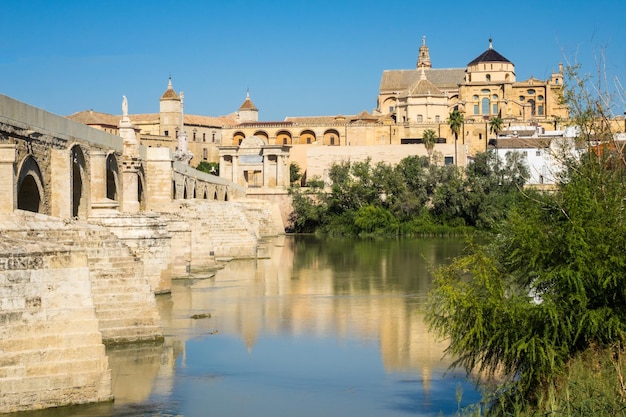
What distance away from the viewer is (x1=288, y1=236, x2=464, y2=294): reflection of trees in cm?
2828

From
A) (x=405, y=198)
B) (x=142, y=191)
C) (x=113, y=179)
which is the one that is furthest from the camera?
(x=405, y=198)

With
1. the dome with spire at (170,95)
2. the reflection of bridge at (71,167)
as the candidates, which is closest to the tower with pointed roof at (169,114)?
the dome with spire at (170,95)

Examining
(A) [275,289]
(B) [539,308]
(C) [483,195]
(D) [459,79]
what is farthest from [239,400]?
(D) [459,79]

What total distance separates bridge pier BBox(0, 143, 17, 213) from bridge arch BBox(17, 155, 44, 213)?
113 inches

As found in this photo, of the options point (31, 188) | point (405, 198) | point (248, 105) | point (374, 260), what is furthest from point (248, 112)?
point (31, 188)

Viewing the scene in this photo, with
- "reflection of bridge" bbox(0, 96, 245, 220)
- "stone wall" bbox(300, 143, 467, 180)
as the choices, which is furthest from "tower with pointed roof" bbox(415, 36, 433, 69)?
"reflection of bridge" bbox(0, 96, 245, 220)

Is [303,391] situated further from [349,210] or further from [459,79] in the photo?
[459,79]

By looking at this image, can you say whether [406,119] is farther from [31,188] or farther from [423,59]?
[31,188]

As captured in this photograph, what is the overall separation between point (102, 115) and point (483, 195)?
43.4m

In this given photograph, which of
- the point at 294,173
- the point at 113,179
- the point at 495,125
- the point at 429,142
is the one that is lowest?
the point at 113,179

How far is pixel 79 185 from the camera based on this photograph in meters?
23.8

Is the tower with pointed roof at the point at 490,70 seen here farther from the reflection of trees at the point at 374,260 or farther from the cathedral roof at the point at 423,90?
the reflection of trees at the point at 374,260

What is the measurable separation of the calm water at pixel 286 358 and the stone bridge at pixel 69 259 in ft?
1.15

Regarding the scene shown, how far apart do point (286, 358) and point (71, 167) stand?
815 centimetres
